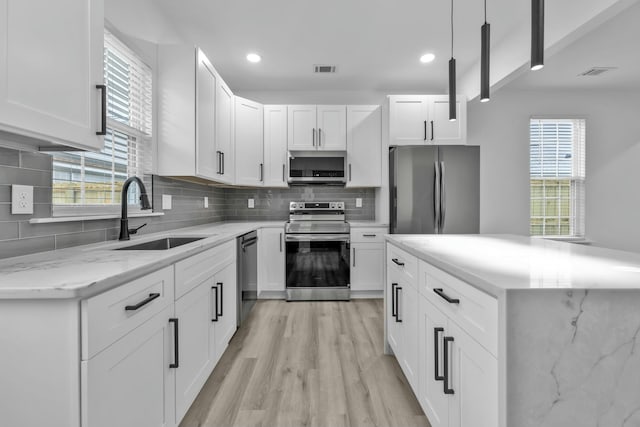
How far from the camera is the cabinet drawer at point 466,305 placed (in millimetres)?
859

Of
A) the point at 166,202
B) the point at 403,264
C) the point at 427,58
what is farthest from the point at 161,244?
the point at 427,58

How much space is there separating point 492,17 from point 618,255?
2304 mm

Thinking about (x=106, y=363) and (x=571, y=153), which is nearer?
(x=106, y=363)

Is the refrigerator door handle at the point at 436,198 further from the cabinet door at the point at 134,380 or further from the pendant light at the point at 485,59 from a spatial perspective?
the cabinet door at the point at 134,380

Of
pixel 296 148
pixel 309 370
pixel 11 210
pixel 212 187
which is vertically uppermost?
pixel 296 148

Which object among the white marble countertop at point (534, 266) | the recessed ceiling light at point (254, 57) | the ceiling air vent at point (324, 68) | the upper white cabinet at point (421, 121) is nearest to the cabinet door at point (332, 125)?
the ceiling air vent at point (324, 68)

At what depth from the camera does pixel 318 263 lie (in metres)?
3.51

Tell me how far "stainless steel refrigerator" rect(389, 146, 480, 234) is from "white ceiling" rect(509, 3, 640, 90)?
1240mm

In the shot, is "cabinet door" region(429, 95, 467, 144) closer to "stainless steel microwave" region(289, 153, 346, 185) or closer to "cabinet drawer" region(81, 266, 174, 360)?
"stainless steel microwave" region(289, 153, 346, 185)

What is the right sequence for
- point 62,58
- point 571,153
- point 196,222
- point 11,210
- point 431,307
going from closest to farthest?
point 62,58 < point 11,210 < point 431,307 < point 196,222 < point 571,153

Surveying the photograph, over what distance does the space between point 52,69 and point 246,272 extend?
2093 mm

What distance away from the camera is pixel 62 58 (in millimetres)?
1082

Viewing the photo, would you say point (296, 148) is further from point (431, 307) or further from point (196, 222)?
point (431, 307)

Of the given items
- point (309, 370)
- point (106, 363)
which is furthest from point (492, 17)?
point (106, 363)
